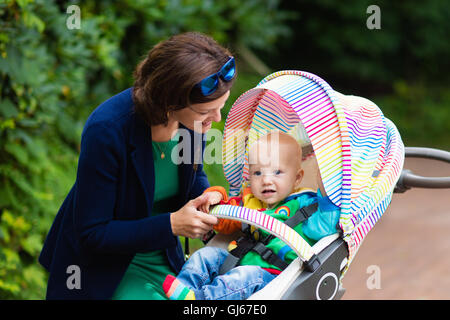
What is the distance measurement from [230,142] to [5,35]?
1.59 m

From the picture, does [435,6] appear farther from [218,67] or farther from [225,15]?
[218,67]

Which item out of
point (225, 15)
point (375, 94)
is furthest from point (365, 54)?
point (225, 15)

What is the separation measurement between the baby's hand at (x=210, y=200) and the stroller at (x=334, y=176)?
0.06 m

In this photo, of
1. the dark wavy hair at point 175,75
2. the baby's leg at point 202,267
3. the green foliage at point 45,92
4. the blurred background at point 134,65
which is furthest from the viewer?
the blurred background at point 134,65

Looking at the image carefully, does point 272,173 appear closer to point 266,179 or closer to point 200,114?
point 266,179

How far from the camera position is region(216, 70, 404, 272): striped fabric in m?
2.14

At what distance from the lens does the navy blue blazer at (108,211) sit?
200 centimetres

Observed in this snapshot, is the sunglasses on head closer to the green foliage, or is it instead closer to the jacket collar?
the jacket collar

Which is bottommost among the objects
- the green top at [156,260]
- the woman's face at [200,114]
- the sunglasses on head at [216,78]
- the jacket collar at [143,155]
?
the green top at [156,260]

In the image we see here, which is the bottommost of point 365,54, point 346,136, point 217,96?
point 365,54

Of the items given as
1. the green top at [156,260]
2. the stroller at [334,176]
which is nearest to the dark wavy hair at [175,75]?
the green top at [156,260]

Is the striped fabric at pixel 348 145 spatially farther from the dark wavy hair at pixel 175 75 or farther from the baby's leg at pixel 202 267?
the baby's leg at pixel 202 267

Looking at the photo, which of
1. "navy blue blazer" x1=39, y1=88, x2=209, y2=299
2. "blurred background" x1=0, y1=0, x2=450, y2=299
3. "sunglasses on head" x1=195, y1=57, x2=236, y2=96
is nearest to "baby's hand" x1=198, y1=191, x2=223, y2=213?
"navy blue blazer" x1=39, y1=88, x2=209, y2=299

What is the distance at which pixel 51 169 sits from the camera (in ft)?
13.1
